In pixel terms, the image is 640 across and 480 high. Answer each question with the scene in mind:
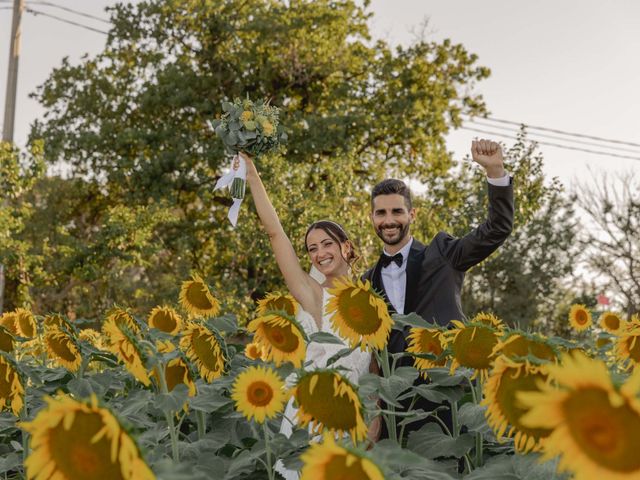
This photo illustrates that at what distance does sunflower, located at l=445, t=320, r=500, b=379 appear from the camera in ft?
5.88

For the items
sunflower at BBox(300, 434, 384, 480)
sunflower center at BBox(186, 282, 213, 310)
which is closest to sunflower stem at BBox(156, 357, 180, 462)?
sunflower at BBox(300, 434, 384, 480)

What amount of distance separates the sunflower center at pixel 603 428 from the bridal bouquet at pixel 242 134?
2.56m

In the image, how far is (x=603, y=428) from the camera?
2.89ft

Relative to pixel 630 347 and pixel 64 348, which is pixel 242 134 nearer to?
pixel 64 348

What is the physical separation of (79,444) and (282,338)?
983mm

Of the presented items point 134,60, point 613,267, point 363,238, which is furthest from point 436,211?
point 613,267

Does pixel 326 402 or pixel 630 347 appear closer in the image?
pixel 326 402

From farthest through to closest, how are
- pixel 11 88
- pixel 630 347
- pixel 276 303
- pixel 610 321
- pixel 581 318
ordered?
pixel 11 88 → pixel 581 318 → pixel 610 321 → pixel 276 303 → pixel 630 347

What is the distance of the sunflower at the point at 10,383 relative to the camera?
183cm

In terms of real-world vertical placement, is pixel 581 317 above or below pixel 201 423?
above

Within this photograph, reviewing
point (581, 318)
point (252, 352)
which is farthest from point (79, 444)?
point (581, 318)

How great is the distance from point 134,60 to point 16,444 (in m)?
18.9

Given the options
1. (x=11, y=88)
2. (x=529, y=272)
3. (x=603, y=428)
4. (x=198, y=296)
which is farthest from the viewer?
(x=529, y=272)

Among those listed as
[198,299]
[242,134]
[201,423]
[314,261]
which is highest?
[242,134]
